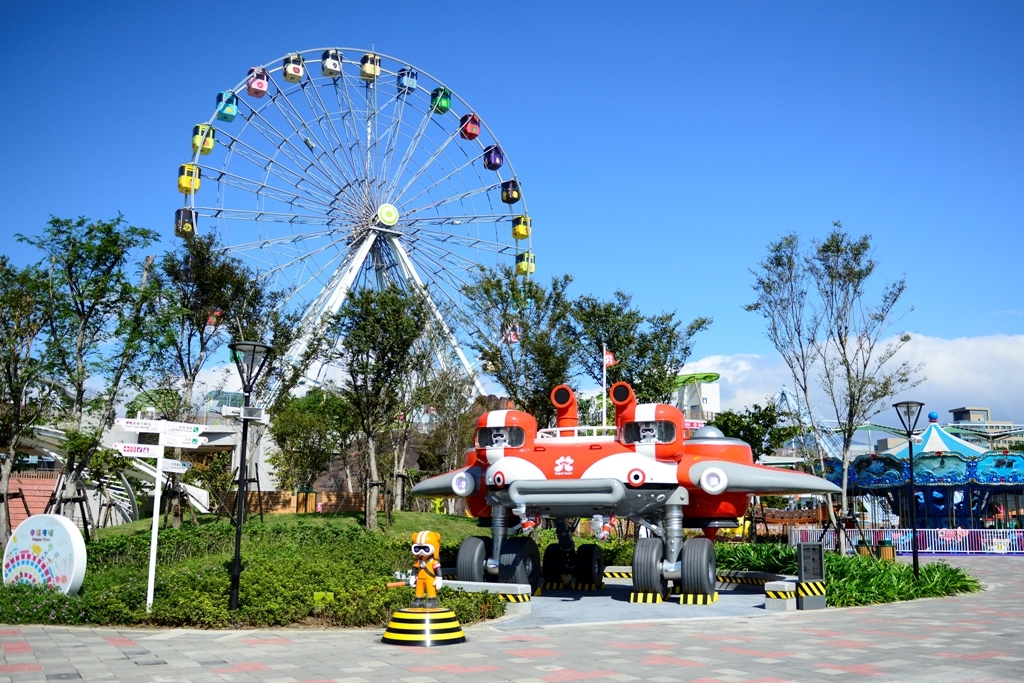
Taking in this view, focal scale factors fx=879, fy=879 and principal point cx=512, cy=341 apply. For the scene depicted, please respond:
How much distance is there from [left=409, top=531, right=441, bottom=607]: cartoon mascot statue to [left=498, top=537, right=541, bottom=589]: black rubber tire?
4.59m

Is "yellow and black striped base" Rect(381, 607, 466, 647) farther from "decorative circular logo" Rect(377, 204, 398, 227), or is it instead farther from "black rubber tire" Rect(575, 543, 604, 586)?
"decorative circular logo" Rect(377, 204, 398, 227)

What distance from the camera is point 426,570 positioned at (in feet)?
39.5

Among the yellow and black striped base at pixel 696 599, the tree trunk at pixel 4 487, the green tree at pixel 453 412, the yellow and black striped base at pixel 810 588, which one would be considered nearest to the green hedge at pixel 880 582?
the yellow and black striped base at pixel 810 588

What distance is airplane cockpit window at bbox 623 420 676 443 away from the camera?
53.6 feet

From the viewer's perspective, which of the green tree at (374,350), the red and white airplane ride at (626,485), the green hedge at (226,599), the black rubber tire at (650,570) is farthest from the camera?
the green tree at (374,350)

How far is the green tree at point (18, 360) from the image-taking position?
71.1ft

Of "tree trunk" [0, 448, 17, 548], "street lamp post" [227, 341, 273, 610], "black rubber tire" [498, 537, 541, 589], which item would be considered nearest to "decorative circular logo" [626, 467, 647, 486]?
"black rubber tire" [498, 537, 541, 589]

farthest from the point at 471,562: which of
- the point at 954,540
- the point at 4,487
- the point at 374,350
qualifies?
the point at 954,540

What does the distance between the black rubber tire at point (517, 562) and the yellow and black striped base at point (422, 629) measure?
17.3 feet

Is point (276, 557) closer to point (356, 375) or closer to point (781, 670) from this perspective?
point (781, 670)

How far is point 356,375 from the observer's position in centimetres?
3191

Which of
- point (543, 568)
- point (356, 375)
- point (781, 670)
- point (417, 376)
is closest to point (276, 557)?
point (543, 568)

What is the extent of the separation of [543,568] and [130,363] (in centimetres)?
1336

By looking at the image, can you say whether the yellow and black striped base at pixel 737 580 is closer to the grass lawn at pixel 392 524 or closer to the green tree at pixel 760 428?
the grass lawn at pixel 392 524
